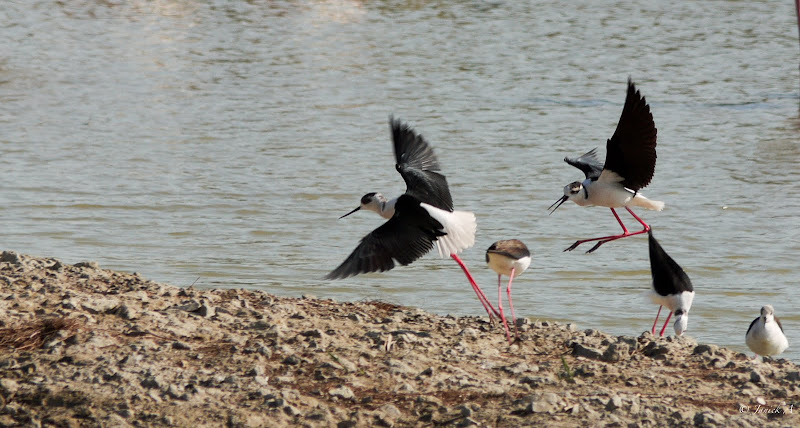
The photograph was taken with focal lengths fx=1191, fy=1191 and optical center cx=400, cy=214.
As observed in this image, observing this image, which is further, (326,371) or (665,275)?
(665,275)

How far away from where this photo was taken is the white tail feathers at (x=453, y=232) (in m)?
6.39

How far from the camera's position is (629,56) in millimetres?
20469

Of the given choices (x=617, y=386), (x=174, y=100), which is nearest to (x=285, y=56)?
(x=174, y=100)

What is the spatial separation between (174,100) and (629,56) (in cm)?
822

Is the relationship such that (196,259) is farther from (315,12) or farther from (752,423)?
(315,12)

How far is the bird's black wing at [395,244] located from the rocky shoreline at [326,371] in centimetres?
28

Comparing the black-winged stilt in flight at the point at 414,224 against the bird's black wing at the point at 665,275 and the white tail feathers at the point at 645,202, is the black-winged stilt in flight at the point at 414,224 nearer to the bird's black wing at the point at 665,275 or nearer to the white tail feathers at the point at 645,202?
the bird's black wing at the point at 665,275

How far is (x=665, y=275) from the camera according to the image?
6812mm

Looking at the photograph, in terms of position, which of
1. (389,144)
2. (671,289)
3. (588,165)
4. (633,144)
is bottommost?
(389,144)

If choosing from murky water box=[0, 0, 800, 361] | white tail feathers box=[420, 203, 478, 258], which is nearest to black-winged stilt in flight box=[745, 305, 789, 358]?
murky water box=[0, 0, 800, 361]

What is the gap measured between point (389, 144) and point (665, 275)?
6805mm

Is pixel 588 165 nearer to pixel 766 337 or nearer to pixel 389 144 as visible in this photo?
pixel 766 337

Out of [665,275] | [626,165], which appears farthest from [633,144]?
[665,275]

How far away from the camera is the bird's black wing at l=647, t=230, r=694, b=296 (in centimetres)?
675
